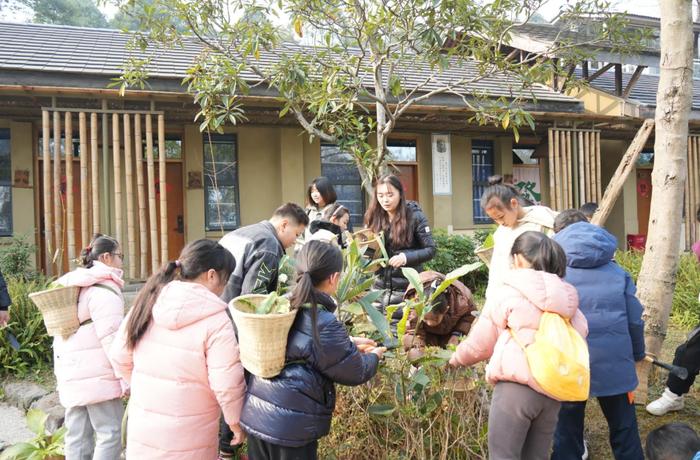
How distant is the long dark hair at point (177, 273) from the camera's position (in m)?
2.43

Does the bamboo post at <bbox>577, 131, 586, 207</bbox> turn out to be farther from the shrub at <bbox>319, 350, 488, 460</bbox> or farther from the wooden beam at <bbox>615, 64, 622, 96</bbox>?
the shrub at <bbox>319, 350, 488, 460</bbox>

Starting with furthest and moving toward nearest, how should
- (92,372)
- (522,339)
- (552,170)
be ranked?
(552,170)
(92,372)
(522,339)

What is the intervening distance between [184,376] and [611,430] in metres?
2.30

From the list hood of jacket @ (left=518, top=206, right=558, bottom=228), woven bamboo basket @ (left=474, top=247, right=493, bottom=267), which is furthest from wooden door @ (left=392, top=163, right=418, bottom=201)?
hood of jacket @ (left=518, top=206, right=558, bottom=228)

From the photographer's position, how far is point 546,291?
2.32 meters

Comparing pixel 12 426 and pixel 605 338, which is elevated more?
pixel 605 338

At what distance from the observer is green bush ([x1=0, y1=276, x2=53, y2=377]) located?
5273 millimetres

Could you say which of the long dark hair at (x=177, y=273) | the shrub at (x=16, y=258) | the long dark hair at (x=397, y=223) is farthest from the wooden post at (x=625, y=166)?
the shrub at (x=16, y=258)

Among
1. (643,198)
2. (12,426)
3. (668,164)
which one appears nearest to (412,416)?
(668,164)

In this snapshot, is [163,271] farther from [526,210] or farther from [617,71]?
[617,71]

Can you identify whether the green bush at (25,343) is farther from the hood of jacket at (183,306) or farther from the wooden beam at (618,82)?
the wooden beam at (618,82)

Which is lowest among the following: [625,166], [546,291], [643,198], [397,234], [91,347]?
[91,347]

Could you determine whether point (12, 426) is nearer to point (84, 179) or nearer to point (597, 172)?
point (84, 179)

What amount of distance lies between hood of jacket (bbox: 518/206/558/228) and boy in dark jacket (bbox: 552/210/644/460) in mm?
442
